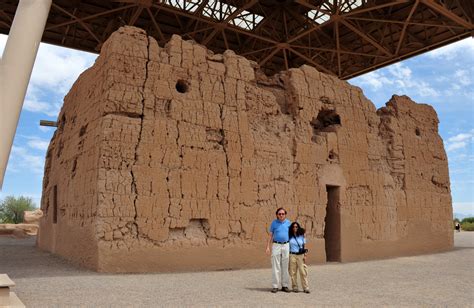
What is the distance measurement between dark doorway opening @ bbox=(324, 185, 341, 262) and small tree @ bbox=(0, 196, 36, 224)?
2483 cm

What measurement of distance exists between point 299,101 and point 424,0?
20.8 ft

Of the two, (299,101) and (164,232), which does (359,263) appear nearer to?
(299,101)

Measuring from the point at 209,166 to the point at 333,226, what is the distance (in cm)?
401

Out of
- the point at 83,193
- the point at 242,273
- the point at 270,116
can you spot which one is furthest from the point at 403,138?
the point at 83,193

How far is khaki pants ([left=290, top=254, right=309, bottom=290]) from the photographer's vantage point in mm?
6586

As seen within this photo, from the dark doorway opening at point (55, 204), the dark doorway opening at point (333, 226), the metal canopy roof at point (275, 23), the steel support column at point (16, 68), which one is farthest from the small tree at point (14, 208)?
the steel support column at point (16, 68)

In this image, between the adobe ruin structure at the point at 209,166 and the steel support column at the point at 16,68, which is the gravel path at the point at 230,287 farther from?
the steel support column at the point at 16,68

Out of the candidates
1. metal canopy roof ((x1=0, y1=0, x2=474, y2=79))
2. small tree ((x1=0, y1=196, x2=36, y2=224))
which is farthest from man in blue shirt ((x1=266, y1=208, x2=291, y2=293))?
small tree ((x1=0, y1=196, x2=36, y2=224))

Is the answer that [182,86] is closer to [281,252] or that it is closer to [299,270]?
[281,252]

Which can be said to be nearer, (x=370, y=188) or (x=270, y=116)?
(x=270, y=116)

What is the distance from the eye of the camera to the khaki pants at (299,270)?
659 centimetres

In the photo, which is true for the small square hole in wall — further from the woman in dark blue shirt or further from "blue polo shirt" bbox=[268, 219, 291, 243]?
the woman in dark blue shirt

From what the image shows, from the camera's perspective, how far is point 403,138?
43.2 ft

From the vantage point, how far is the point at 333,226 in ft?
36.8
